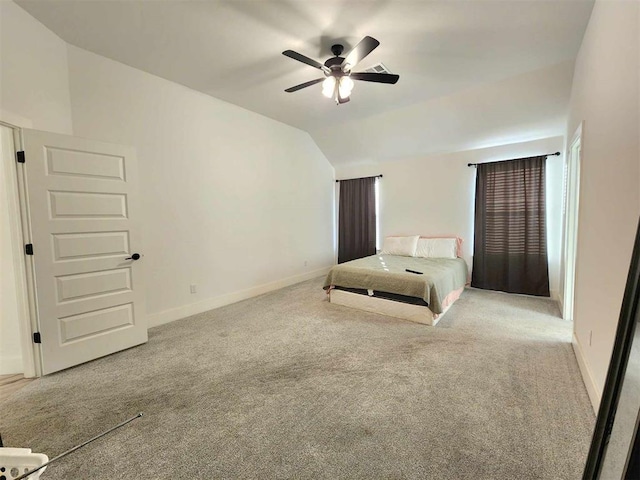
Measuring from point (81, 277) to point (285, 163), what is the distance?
3.37m

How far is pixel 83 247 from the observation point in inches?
98.1

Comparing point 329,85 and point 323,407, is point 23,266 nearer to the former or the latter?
point 323,407

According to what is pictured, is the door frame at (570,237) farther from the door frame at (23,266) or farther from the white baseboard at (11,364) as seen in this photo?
the white baseboard at (11,364)

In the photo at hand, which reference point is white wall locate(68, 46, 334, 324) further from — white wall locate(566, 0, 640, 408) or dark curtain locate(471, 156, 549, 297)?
white wall locate(566, 0, 640, 408)

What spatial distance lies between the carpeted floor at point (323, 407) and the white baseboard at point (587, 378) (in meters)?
0.05

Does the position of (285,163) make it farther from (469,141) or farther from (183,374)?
(183,374)

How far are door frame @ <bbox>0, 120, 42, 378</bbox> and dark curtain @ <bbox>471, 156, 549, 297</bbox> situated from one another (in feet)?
17.9

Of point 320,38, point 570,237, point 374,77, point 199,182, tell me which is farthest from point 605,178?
point 199,182

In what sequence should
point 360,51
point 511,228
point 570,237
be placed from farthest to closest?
point 511,228 < point 570,237 < point 360,51

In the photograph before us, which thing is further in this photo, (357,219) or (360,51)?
(357,219)

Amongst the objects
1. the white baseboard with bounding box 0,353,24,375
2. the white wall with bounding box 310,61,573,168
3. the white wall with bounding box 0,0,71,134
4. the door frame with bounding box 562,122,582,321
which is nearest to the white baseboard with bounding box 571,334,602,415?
the door frame with bounding box 562,122,582,321

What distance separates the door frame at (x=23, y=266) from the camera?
220 centimetres

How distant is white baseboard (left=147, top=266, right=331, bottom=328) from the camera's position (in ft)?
10.9

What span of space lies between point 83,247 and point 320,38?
2854 mm
